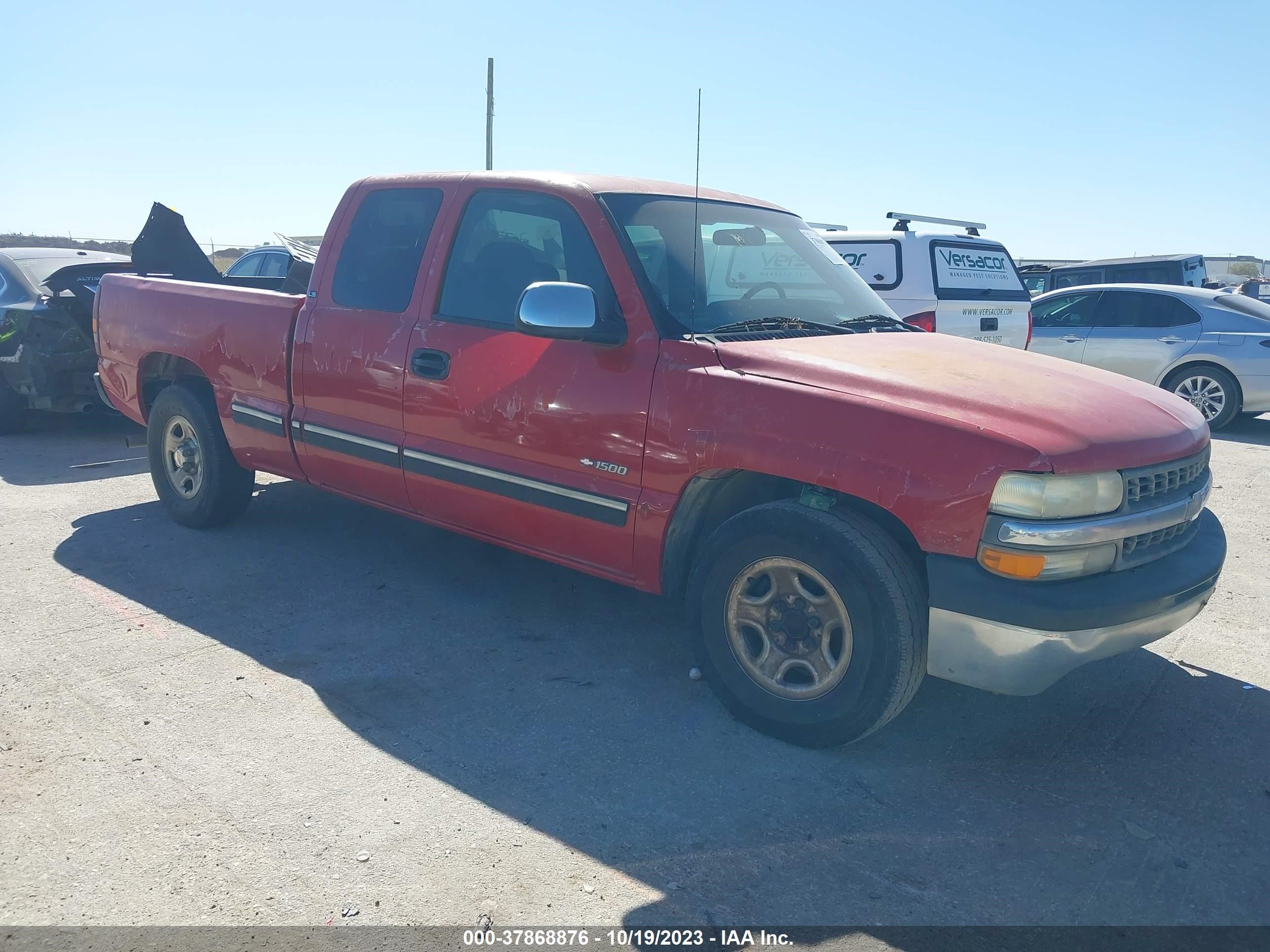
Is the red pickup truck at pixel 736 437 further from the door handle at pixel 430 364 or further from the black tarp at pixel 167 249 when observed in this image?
the black tarp at pixel 167 249

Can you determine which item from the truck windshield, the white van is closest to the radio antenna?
the truck windshield

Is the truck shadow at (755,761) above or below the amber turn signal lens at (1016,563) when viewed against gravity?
below

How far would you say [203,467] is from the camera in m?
5.62

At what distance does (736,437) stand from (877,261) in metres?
6.35

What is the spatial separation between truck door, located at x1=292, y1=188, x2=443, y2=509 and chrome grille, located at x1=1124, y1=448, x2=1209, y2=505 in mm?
2988

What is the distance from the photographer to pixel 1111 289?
37.6ft

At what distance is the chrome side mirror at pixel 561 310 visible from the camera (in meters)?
3.64

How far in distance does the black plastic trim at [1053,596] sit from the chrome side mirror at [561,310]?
1489 millimetres

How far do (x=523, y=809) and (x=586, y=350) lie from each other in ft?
5.73

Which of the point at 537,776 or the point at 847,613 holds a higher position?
the point at 847,613

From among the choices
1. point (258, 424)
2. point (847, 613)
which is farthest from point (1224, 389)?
point (258, 424)

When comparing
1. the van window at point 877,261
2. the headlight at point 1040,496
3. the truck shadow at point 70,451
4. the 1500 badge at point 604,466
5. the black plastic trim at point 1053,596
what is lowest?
the truck shadow at point 70,451

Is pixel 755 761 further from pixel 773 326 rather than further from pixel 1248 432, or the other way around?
pixel 1248 432

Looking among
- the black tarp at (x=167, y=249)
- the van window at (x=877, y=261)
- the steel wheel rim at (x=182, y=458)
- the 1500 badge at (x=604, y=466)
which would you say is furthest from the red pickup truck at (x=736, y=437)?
the van window at (x=877, y=261)
